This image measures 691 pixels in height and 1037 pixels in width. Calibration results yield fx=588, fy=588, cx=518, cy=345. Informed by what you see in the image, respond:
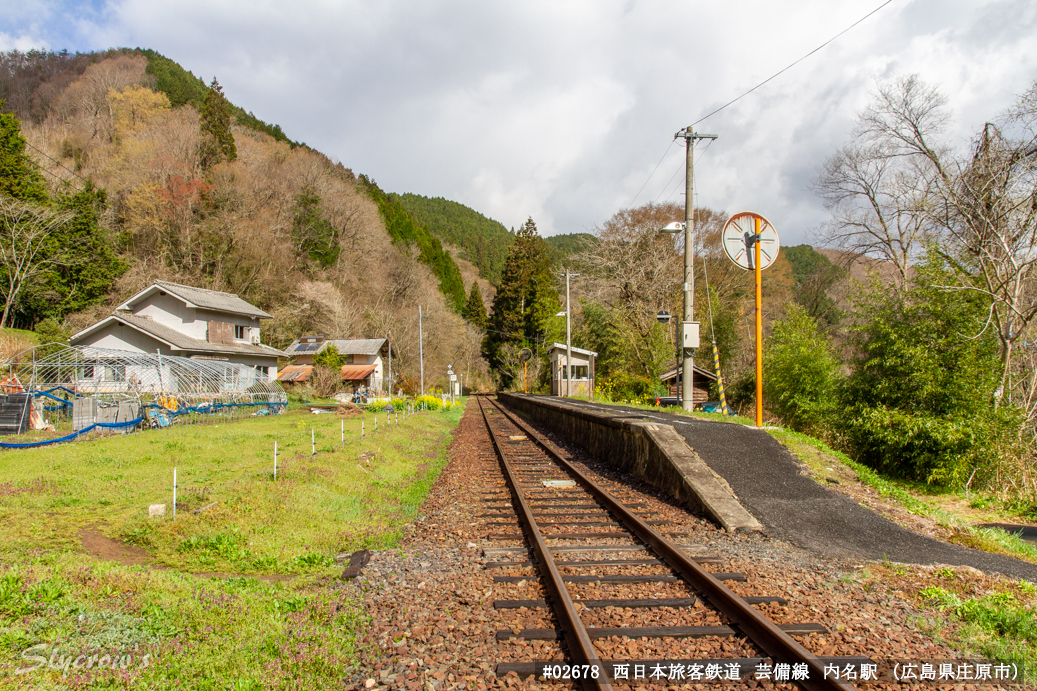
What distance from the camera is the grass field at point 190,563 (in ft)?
12.0

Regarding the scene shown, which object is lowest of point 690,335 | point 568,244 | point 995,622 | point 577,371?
point 995,622

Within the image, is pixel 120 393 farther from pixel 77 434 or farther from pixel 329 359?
pixel 329 359

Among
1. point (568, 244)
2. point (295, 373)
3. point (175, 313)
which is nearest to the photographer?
point (175, 313)

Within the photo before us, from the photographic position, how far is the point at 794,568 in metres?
5.36

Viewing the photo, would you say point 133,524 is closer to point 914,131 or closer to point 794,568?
point 794,568

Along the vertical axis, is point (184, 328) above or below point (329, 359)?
above

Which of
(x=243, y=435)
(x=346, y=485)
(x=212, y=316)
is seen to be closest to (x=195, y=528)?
(x=346, y=485)

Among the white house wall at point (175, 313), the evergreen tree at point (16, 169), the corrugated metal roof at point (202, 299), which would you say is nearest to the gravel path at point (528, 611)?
the corrugated metal roof at point (202, 299)

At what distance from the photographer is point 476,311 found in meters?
87.0

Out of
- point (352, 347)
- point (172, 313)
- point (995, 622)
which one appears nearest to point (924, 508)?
point (995, 622)

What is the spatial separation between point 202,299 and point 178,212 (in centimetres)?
1600

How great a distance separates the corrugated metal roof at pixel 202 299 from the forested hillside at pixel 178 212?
6083 millimetres

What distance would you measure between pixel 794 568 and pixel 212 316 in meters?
38.8

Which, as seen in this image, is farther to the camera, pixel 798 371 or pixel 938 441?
pixel 798 371
